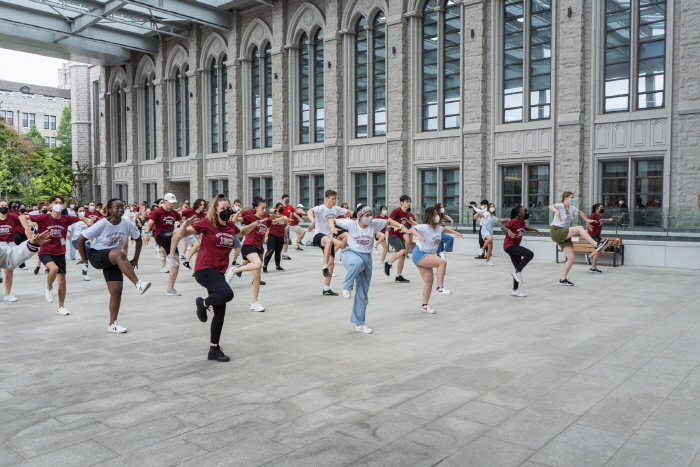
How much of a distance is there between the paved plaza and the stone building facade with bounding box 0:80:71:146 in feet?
276

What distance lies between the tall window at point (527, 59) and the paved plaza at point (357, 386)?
532 inches

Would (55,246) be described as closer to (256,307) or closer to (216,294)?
(256,307)

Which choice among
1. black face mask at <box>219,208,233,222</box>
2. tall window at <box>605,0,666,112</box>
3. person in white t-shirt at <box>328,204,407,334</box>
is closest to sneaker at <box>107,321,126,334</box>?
black face mask at <box>219,208,233,222</box>

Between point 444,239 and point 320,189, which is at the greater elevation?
point 320,189

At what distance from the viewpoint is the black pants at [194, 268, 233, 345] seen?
6750 mm

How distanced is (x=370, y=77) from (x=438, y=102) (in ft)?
13.3

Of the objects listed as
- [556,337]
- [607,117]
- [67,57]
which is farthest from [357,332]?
[67,57]

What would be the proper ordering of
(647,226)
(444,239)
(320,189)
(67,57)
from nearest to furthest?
(647,226) → (444,239) → (320,189) → (67,57)

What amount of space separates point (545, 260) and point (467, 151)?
22.3 ft

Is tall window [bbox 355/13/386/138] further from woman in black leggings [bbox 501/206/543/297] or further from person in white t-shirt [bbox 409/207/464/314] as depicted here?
person in white t-shirt [bbox 409/207/464/314]

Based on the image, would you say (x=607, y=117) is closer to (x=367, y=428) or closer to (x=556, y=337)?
(x=556, y=337)

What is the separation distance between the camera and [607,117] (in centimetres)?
2077

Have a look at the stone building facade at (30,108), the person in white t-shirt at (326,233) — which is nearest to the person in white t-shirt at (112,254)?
the person in white t-shirt at (326,233)

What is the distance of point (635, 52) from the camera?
20.2 metres
